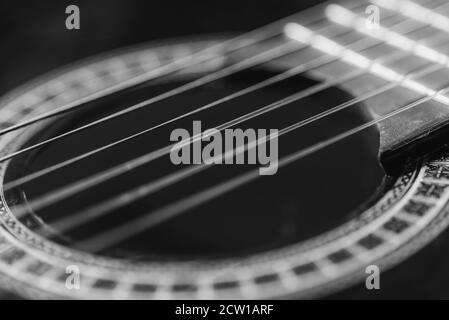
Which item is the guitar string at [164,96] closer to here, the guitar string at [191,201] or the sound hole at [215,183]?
the sound hole at [215,183]

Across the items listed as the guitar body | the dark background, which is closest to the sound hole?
the guitar body

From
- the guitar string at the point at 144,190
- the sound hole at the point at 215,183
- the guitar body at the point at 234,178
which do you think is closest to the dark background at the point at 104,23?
the guitar body at the point at 234,178

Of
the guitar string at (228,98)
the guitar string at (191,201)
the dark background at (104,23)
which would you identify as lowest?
the guitar string at (191,201)

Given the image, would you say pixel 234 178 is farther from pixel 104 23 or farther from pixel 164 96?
pixel 104 23

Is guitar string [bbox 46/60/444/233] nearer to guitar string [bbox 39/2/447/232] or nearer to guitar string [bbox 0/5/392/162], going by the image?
guitar string [bbox 39/2/447/232]
